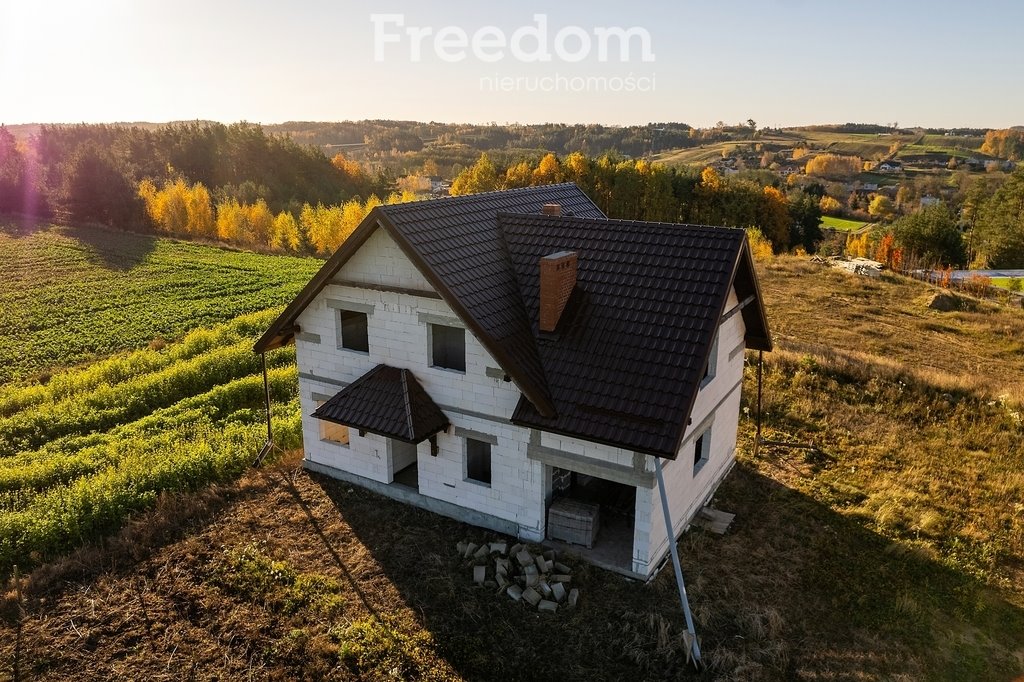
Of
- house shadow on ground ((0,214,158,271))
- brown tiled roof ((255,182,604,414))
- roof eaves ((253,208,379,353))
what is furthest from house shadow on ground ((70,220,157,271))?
brown tiled roof ((255,182,604,414))

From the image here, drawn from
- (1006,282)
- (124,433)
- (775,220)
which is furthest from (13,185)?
(1006,282)

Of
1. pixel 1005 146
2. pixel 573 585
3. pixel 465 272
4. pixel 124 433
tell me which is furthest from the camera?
pixel 1005 146

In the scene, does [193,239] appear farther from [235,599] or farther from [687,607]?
[687,607]

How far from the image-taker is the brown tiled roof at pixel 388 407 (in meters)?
14.3

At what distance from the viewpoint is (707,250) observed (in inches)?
560

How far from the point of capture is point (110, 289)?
152ft

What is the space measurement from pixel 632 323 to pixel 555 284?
1.83 metres

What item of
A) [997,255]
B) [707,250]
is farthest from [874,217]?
[707,250]

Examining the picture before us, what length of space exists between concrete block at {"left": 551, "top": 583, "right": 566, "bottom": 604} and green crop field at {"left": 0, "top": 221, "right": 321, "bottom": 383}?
1137 inches

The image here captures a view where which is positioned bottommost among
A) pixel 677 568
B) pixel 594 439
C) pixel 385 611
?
pixel 385 611

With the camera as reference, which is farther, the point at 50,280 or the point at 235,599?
the point at 50,280

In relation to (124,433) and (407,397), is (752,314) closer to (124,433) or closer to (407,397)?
(407,397)

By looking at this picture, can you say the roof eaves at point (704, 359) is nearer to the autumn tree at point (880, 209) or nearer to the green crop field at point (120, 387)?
the green crop field at point (120, 387)

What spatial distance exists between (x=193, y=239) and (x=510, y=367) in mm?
71178
